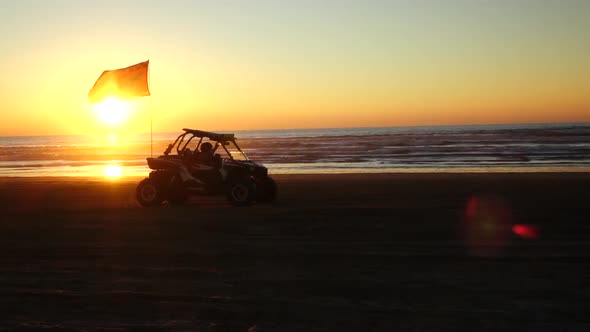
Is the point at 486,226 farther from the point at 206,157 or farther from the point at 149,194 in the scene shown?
the point at 149,194

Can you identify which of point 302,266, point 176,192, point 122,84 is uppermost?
point 122,84

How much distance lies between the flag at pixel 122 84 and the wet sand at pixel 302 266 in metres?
3.49

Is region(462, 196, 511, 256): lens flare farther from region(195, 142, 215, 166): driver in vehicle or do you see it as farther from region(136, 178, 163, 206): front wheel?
region(136, 178, 163, 206): front wheel

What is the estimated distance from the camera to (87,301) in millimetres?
6344

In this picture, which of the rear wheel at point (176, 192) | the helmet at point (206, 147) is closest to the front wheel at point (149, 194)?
the rear wheel at point (176, 192)

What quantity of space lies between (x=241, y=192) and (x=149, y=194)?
2279mm

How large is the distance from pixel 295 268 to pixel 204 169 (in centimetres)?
742

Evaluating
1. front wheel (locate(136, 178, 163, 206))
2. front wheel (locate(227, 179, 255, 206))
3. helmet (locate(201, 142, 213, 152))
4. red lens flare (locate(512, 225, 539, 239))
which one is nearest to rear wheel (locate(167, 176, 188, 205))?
front wheel (locate(136, 178, 163, 206))

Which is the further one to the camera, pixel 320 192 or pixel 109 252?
pixel 320 192

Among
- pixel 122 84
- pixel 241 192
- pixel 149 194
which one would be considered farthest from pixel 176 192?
pixel 122 84

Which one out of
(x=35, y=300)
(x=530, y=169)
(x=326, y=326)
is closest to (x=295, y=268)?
(x=326, y=326)

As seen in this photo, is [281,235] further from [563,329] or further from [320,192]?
[320,192]

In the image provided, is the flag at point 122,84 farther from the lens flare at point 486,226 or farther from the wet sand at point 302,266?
the lens flare at point 486,226

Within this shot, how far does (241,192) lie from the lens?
14680 mm
